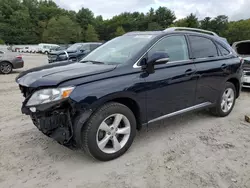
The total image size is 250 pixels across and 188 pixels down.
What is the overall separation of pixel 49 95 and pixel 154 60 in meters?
1.46

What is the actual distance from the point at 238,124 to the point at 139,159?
2354mm

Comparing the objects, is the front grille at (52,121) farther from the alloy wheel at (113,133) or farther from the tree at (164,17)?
the tree at (164,17)

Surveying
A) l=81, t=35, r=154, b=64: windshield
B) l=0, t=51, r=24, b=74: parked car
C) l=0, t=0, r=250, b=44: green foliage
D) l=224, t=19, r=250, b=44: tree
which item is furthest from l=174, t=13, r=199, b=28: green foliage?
l=81, t=35, r=154, b=64: windshield

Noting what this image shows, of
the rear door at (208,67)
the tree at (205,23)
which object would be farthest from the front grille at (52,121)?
the tree at (205,23)

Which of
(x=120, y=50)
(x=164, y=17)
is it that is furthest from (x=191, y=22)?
(x=120, y=50)

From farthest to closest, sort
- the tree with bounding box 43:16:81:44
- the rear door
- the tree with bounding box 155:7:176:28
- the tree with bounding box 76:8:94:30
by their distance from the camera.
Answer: the tree with bounding box 155:7:176:28
the tree with bounding box 76:8:94:30
the tree with bounding box 43:16:81:44
the rear door

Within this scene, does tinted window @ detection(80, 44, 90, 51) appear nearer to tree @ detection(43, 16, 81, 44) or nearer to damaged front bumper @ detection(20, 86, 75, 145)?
damaged front bumper @ detection(20, 86, 75, 145)

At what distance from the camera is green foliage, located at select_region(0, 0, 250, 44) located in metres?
64.4

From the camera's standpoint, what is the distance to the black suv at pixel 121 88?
2.75 metres

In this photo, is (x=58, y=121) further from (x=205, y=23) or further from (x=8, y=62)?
(x=205, y=23)

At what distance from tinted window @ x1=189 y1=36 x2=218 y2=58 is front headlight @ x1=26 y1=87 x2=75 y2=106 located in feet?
7.89

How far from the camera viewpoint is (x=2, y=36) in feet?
223

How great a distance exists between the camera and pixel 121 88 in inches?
118

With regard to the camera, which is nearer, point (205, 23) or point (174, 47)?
point (174, 47)
